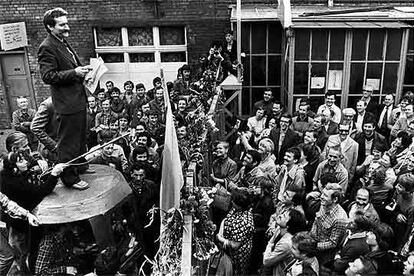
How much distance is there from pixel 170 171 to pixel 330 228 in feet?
5.63

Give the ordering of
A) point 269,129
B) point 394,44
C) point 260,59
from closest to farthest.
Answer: point 269,129 → point 394,44 → point 260,59

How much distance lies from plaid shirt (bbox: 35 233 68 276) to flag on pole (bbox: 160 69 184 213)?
110 centimetres

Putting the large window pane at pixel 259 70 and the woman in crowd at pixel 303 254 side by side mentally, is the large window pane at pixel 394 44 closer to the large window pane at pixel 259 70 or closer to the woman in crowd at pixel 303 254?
the large window pane at pixel 259 70

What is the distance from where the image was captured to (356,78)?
9234 millimetres

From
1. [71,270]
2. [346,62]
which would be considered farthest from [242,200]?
[346,62]

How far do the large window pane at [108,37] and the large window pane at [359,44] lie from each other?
538 cm

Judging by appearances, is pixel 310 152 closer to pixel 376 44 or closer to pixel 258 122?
pixel 258 122

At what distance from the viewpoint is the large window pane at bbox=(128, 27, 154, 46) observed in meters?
10.8

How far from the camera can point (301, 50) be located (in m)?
9.16

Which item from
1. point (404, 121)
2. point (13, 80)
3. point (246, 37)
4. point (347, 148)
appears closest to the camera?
point (347, 148)

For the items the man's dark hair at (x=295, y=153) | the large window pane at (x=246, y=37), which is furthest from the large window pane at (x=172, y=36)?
the man's dark hair at (x=295, y=153)

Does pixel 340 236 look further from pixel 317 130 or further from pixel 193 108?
pixel 193 108

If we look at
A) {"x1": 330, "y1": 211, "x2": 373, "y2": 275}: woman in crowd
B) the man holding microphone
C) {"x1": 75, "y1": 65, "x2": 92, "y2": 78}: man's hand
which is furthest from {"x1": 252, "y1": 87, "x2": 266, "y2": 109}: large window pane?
{"x1": 75, "y1": 65, "x2": 92, "y2": 78}: man's hand

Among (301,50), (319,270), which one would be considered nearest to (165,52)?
(301,50)
